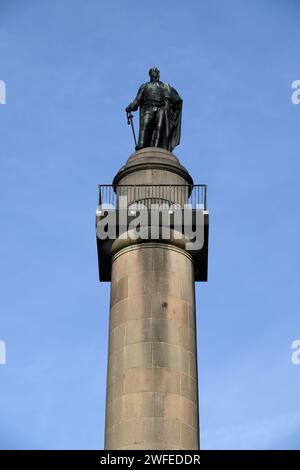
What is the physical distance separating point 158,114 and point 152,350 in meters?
14.5

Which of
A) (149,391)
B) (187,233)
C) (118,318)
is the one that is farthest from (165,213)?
(149,391)

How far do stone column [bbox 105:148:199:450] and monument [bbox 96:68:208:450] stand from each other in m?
0.04

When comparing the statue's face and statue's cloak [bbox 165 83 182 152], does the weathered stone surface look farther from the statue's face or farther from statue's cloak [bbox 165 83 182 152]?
the statue's face

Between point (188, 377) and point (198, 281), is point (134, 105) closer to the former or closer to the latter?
point (198, 281)

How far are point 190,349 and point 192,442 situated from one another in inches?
165

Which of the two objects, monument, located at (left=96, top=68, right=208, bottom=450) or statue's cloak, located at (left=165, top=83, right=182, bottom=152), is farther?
statue's cloak, located at (left=165, top=83, right=182, bottom=152)

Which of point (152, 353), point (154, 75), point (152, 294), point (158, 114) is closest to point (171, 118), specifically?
point (158, 114)

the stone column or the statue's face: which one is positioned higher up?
the statue's face

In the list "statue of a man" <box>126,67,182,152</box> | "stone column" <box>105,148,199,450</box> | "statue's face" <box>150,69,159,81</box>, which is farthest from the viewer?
"statue's face" <box>150,69,159,81</box>

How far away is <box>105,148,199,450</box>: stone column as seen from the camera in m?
41.9

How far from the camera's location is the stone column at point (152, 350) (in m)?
41.9

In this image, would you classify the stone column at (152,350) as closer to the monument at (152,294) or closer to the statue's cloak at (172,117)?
the monument at (152,294)

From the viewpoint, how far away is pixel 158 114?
174 feet

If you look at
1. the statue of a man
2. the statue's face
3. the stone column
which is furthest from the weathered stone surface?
the statue's face
